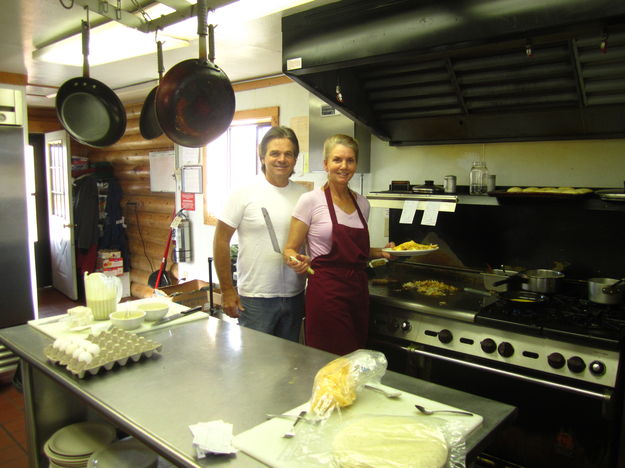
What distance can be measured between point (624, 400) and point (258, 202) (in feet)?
5.76

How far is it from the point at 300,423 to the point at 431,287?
1.62 m

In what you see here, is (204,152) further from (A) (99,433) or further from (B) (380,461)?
(B) (380,461)

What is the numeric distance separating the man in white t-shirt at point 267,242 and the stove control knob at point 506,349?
38.1 inches

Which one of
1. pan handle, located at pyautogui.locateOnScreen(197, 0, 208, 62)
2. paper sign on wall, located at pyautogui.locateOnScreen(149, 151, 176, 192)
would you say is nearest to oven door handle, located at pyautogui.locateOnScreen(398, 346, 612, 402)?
pan handle, located at pyautogui.locateOnScreen(197, 0, 208, 62)

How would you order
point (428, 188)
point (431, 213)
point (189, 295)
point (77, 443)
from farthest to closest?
point (189, 295), point (428, 188), point (431, 213), point (77, 443)

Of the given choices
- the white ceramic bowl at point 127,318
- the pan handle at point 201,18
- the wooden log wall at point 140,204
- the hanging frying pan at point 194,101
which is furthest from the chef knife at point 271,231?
the wooden log wall at point 140,204

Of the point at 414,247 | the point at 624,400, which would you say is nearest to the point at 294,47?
the point at 414,247

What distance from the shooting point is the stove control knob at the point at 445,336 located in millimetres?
2264

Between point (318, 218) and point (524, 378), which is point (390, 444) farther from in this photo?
point (318, 218)

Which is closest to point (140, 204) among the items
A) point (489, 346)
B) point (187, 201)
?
point (187, 201)

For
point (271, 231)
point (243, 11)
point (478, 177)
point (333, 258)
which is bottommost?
point (333, 258)

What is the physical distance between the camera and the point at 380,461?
95cm

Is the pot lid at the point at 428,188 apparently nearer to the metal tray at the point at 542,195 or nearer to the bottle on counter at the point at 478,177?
the bottle on counter at the point at 478,177

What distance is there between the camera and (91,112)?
7.00 feet
